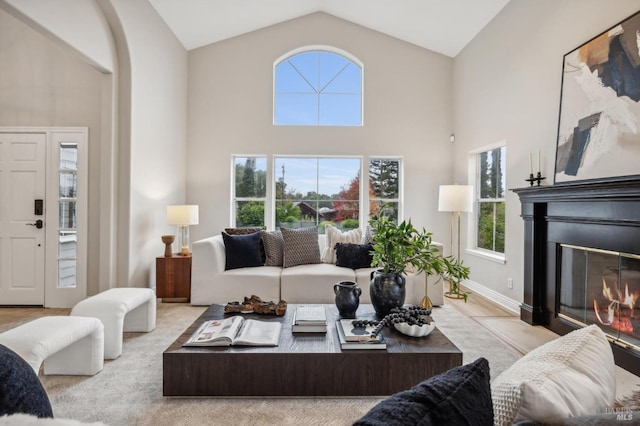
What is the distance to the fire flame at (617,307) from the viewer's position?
2.58 m

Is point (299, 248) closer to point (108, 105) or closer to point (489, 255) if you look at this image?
point (489, 255)

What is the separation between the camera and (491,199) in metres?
4.85

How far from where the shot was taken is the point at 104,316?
2.75 m

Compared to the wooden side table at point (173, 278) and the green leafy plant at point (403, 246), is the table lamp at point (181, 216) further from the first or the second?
the green leafy plant at point (403, 246)

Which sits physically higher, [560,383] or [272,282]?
[560,383]

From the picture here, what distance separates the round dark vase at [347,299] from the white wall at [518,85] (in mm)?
2228

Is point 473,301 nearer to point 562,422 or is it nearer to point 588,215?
point 588,215

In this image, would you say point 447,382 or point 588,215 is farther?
point 588,215

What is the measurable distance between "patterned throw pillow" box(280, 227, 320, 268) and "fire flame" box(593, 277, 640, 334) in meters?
2.67

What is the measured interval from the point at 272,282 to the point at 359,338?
2.01 m

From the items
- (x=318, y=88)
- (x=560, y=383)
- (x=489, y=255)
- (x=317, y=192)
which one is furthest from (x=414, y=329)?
(x=318, y=88)

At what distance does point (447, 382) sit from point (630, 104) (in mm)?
3001

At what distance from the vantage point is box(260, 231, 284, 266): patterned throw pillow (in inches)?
175

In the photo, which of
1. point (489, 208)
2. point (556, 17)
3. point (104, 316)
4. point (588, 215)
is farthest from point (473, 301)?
point (104, 316)
